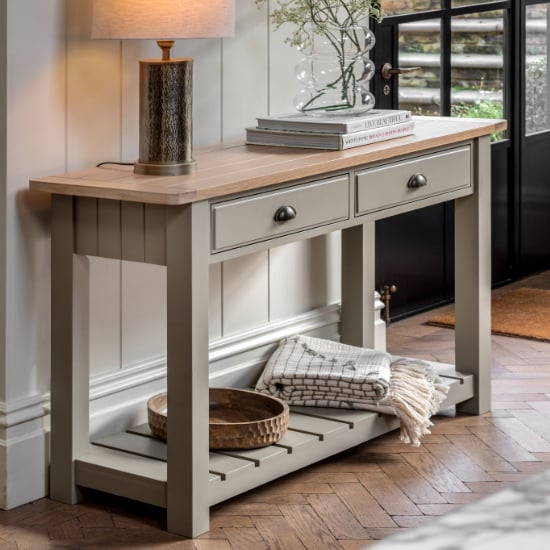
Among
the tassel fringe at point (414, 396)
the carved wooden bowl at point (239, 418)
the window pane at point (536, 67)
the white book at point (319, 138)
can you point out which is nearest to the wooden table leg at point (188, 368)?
the carved wooden bowl at point (239, 418)

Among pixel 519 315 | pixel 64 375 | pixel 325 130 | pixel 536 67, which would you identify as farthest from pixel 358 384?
pixel 536 67

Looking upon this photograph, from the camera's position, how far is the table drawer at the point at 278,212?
7.90ft

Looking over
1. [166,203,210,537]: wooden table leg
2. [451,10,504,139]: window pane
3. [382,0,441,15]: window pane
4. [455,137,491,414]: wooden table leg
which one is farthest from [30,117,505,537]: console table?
[451,10,504,139]: window pane

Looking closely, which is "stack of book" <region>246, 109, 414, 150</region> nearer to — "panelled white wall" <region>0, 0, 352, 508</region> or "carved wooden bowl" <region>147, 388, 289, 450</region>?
"panelled white wall" <region>0, 0, 352, 508</region>

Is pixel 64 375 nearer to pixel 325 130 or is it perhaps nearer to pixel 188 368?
pixel 188 368

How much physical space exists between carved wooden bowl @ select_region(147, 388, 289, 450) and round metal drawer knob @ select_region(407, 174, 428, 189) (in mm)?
700

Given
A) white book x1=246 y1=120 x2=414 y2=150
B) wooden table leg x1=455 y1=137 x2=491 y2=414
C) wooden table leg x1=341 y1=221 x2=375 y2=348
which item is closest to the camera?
white book x1=246 y1=120 x2=414 y2=150

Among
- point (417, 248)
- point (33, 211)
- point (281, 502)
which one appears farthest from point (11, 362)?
point (417, 248)

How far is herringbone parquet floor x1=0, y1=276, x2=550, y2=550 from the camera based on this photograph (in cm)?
246

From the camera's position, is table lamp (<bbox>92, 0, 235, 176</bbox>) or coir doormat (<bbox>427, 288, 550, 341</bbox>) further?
coir doormat (<bbox>427, 288, 550, 341</bbox>)

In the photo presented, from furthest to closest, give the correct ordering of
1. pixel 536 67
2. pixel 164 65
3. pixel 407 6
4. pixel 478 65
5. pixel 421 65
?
1. pixel 536 67
2. pixel 478 65
3. pixel 421 65
4. pixel 407 6
5. pixel 164 65

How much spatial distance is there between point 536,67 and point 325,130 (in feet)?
9.31

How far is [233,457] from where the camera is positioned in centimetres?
264

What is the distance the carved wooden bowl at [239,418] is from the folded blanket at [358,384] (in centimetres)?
15
